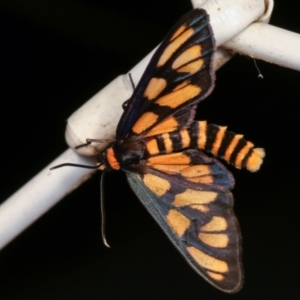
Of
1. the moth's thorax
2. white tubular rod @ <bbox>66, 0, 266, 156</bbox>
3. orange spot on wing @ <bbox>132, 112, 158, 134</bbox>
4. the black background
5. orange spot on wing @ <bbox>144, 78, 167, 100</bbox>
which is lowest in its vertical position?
the black background

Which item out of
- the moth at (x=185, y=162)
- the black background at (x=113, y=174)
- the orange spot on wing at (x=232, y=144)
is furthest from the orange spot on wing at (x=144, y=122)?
the black background at (x=113, y=174)

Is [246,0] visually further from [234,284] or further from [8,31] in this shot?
[8,31]

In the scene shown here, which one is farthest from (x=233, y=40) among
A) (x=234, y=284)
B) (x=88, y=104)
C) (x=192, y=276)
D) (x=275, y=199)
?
(x=192, y=276)

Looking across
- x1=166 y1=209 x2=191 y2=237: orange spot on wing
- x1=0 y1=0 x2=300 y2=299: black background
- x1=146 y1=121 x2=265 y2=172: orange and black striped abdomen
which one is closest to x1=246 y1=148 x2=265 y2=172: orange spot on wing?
x1=146 y1=121 x2=265 y2=172: orange and black striped abdomen

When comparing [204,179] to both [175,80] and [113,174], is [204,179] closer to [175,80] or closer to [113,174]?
[175,80]

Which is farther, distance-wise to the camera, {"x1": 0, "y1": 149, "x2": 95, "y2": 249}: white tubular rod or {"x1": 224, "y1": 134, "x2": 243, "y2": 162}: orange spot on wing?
{"x1": 224, "y1": 134, "x2": 243, "y2": 162}: orange spot on wing

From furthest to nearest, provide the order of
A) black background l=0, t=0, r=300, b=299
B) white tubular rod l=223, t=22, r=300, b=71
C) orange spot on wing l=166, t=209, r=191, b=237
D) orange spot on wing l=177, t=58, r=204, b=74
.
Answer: black background l=0, t=0, r=300, b=299, orange spot on wing l=166, t=209, r=191, b=237, orange spot on wing l=177, t=58, r=204, b=74, white tubular rod l=223, t=22, r=300, b=71

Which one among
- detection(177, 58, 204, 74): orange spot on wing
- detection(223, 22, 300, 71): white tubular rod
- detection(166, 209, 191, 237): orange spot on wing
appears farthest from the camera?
detection(166, 209, 191, 237): orange spot on wing

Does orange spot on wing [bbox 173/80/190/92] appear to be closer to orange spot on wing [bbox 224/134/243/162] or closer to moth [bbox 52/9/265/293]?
moth [bbox 52/9/265/293]
